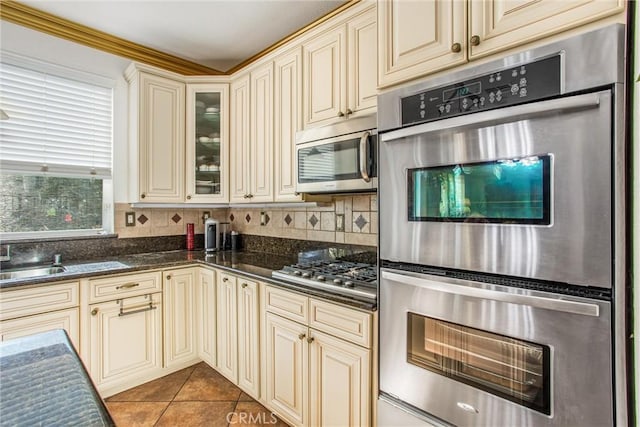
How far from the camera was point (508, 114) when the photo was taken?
97 cm

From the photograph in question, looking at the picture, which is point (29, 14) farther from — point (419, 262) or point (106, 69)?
point (419, 262)

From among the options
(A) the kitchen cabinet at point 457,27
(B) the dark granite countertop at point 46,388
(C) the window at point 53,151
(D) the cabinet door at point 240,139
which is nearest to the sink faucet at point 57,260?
(C) the window at point 53,151

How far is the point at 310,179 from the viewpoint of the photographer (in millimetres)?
1994

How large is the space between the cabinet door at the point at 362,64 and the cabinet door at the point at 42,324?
6.76ft

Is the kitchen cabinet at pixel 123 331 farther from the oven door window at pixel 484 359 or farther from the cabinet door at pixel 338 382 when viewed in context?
the oven door window at pixel 484 359

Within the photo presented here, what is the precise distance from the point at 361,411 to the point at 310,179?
1.23 m

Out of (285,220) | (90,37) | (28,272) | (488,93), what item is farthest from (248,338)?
(90,37)

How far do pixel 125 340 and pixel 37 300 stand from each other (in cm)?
59

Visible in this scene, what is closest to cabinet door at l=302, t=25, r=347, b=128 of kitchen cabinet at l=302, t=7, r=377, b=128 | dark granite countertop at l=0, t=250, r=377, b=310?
kitchen cabinet at l=302, t=7, r=377, b=128

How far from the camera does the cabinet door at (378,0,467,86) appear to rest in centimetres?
117

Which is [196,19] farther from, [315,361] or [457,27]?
[315,361]

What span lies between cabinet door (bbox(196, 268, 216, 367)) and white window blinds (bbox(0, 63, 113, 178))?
122 centimetres

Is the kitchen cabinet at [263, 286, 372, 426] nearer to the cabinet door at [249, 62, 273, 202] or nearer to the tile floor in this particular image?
the tile floor

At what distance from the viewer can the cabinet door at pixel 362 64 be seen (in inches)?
69.6
